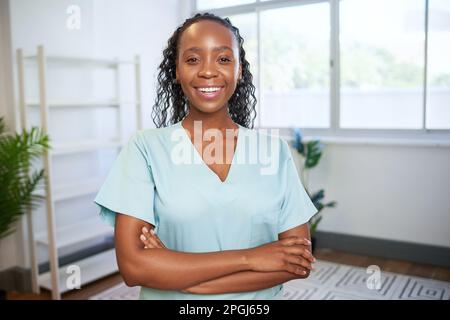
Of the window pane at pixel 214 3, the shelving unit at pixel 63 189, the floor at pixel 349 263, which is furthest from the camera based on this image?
the floor at pixel 349 263

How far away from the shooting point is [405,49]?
223cm

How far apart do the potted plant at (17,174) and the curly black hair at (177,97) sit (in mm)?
1192

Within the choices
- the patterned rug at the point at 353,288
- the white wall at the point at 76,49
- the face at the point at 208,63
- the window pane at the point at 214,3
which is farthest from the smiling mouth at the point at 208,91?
the patterned rug at the point at 353,288

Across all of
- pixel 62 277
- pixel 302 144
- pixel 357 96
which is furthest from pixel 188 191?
pixel 357 96

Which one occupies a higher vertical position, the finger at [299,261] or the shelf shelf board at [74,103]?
the shelf shelf board at [74,103]

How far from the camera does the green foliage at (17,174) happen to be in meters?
1.73

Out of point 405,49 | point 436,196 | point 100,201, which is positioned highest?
point 405,49

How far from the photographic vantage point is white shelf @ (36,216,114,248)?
197 centimetres

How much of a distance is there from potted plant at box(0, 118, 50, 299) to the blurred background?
0.21ft

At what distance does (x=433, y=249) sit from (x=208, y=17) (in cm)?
201

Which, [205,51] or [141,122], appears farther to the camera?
[141,122]

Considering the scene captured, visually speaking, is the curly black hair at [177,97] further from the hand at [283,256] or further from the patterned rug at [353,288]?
the patterned rug at [353,288]

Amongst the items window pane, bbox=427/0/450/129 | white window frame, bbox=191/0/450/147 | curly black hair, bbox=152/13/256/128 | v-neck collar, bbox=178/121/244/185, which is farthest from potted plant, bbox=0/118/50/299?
window pane, bbox=427/0/450/129
